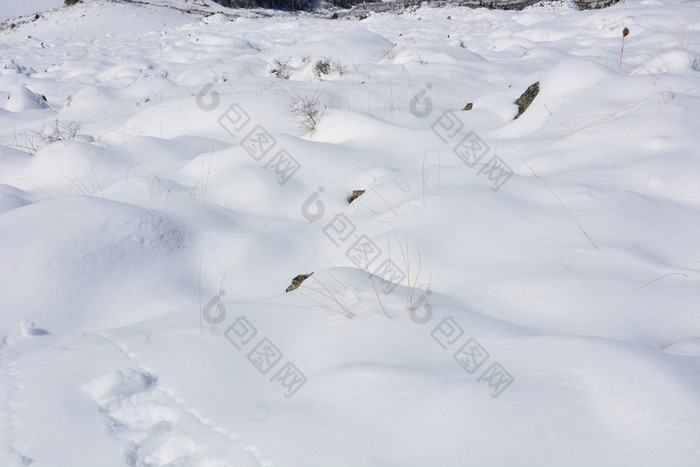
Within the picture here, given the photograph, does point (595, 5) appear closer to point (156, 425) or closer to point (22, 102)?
point (22, 102)

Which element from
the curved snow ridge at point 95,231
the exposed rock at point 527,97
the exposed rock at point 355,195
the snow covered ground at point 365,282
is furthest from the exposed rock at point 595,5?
the curved snow ridge at point 95,231

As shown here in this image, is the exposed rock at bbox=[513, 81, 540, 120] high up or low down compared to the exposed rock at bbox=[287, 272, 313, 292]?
up

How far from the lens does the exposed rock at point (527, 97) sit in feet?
12.0

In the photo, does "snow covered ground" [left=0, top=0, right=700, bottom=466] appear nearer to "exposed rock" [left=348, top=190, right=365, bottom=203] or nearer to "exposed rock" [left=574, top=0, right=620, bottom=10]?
"exposed rock" [left=348, top=190, right=365, bottom=203]

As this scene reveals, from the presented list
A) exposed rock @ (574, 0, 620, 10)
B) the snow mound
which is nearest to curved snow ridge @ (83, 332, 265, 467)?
the snow mound

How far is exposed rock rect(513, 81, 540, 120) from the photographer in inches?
144

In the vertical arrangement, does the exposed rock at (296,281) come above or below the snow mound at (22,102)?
below

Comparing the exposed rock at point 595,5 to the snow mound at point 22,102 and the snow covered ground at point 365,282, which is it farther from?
the snow mound at point 22,102

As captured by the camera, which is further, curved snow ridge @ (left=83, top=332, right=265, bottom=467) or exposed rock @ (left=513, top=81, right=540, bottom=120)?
exposed rock @ (left=513, top=81, right=540, bottom=120)

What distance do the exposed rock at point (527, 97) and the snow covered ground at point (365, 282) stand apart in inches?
4.9

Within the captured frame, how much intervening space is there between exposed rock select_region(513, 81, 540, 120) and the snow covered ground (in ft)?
0.41

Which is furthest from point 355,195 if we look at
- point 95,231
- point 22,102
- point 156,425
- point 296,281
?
point 22,102

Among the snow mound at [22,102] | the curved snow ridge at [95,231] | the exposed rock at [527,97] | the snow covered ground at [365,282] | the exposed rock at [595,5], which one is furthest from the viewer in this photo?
the exposed rock at [595,5]

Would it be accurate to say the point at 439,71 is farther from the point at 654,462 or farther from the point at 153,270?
the point at 654,462
